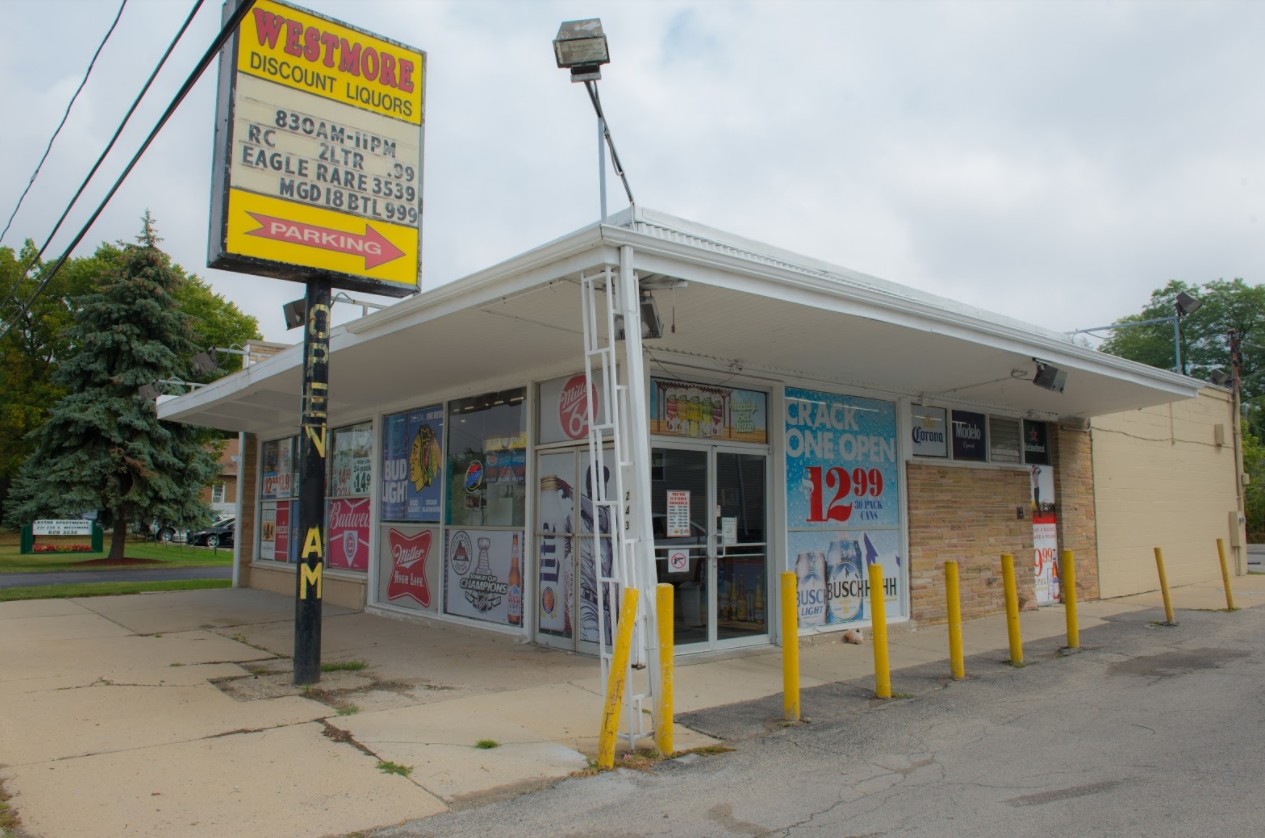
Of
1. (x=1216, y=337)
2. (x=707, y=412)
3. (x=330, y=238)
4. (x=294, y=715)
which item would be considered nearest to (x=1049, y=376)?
(x=707, y=412)

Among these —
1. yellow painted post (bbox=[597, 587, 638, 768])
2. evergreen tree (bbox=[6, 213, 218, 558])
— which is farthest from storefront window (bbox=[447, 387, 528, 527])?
evergreen tree (bbox=[6, 213, 218, 558])

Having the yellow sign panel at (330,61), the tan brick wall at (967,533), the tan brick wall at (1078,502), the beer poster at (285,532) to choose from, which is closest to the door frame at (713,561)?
the tan brick wall at (967,533)

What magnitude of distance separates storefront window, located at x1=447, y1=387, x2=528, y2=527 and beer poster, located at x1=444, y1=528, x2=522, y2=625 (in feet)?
0.58

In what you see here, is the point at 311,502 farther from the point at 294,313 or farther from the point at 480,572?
the point at 480,572

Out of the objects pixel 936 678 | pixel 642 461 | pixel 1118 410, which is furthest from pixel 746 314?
pixel 1118 410

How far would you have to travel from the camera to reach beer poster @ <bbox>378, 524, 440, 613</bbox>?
11758 millimetres

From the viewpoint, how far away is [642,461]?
610 cm

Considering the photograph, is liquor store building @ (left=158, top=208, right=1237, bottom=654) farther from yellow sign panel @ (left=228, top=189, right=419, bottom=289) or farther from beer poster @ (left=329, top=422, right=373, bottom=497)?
yellow sign panel @ (left=228, top=189, right=419, bottom=289)

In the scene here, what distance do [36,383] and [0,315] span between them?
9.71ft

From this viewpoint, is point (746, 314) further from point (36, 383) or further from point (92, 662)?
point (36, 383)

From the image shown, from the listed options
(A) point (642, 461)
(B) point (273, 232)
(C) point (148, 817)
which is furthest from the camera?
(B) point (273, 232)

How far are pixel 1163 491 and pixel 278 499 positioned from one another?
16811mm

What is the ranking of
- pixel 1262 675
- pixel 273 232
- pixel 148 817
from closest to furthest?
pixel 148 817, pixel 273 232, pixel 1262 675

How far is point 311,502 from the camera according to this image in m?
7.68
